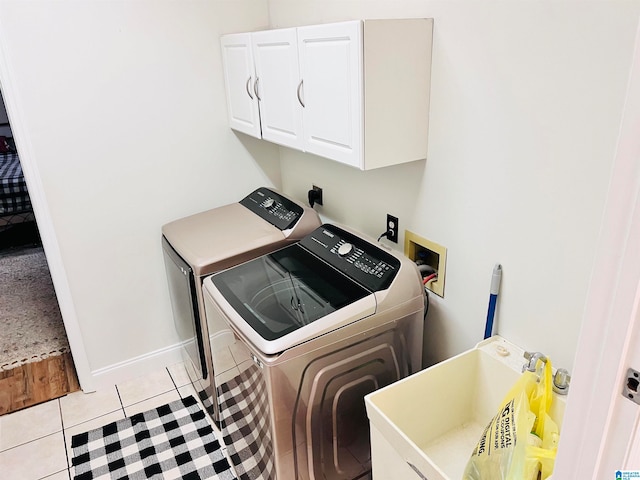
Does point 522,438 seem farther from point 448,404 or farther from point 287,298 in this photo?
point 287,298

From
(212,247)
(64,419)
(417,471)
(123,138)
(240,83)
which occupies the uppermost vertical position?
(240,83)

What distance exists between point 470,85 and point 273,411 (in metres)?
1.19

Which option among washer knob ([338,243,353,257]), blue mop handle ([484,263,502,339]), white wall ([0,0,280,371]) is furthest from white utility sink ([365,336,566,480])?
white wall ([0,0,280,371])

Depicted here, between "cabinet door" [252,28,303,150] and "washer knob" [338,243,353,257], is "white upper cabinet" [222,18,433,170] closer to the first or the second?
"cabinet door" [252,28,303,150]

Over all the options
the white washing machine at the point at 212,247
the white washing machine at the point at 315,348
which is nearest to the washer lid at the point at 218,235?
the white washing machine at the point at 212,247

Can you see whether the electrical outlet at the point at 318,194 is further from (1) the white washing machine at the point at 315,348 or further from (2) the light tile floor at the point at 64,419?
(2) the light tile floor at the point at 64,419

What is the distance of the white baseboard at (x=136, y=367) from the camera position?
2.57 meters

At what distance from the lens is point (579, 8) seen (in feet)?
3.79

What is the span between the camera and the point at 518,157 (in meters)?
1.40

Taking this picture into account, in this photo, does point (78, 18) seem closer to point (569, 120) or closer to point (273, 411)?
point (273, 411)

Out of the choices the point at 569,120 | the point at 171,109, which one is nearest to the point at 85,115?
the point at 171,109

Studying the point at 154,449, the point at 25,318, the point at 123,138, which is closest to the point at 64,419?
the point at 154,449

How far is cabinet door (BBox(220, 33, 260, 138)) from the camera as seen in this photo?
2123 mm

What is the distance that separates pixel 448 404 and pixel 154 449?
1336 mm
